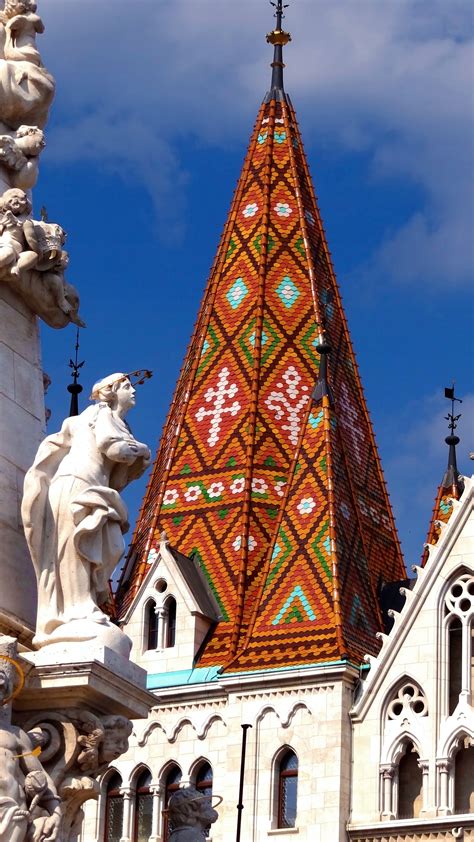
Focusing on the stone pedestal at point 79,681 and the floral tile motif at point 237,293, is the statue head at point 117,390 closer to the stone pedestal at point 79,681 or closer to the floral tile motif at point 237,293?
the stone pedestal at point 79,681

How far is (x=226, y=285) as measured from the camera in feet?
126

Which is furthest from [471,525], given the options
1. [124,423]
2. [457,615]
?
[124,423]

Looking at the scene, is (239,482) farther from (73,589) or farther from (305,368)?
(73,589)

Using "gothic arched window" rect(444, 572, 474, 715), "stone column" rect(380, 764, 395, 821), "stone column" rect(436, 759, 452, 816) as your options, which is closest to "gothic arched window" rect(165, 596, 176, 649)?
"stone column" rect(380, 764, 395, 821)

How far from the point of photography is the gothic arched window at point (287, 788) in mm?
32375

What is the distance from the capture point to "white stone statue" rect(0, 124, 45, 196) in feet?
34.5

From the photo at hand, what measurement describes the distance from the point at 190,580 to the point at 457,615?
14.6 feet

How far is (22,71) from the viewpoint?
10750 mm

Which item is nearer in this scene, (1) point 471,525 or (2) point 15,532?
(2) point 15,532

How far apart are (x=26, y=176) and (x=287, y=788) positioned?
22.9m

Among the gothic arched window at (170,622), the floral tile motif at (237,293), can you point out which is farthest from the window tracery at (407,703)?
the floral tile motif at (237,293)

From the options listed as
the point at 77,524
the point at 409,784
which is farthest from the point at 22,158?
the point at 409,784

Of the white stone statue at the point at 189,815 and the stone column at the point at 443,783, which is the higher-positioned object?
the stone column at the point at 443,783

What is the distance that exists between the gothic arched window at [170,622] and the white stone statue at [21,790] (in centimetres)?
2554
